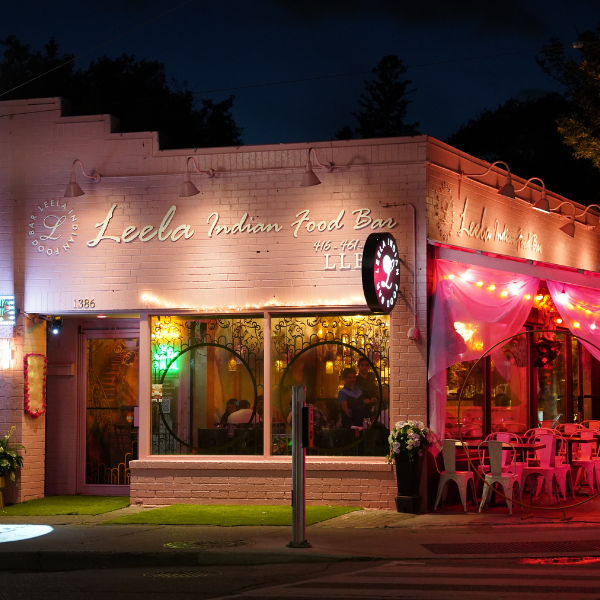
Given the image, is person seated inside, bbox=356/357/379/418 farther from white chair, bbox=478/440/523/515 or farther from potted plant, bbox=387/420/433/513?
white chair, bbox=478/440/523/515

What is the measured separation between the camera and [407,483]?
1247cm

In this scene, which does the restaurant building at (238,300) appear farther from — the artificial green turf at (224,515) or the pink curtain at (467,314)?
the artificial green turf at (224,515)

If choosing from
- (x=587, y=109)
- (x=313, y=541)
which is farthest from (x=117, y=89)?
(x=313, y=541)

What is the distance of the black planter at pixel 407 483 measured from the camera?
12422 mm

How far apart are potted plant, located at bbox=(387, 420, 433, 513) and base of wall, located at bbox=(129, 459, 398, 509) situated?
0.43 metres

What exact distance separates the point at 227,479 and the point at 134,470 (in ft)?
4.56

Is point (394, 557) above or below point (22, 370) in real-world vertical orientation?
below

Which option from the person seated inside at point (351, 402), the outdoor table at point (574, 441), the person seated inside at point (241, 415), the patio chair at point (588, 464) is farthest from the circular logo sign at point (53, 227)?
the patio chair at point (588, 464)

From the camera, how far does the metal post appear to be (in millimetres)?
9914

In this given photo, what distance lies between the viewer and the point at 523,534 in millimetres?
10758

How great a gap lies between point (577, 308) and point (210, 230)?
5562 mm

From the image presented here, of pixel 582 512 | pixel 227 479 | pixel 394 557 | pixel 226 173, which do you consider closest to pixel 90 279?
pixel 226 173

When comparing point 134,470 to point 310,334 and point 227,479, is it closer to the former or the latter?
point 227,479

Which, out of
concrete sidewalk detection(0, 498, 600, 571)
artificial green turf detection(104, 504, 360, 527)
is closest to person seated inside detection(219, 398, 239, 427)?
artificial green turf detection(104, 504, 360, 527)
